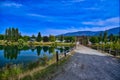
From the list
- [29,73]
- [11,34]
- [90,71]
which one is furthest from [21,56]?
[11,34]

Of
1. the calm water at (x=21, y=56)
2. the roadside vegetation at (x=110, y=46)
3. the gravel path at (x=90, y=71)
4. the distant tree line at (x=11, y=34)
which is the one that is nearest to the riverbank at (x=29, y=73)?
the gravel path at (x=90, y=71)

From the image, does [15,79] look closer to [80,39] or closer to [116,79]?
[116,79]

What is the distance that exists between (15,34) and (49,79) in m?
139

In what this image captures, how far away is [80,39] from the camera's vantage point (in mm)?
149750

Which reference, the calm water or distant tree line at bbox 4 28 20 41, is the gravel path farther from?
distant tree line at bbox 4 28 20 41

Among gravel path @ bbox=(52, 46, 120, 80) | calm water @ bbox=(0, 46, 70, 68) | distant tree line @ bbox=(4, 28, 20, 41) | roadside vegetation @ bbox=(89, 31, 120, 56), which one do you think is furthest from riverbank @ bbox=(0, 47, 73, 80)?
distant tree line @ bbox=(4, 28, 20, 41)

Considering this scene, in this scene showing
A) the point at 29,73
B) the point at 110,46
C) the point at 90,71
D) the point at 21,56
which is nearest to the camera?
the point at 29,73

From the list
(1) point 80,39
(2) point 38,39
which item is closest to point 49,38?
(2) point 38,39

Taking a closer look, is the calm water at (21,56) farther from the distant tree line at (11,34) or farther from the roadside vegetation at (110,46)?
the distant tree line at (11,34)

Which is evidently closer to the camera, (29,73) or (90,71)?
(29,73)

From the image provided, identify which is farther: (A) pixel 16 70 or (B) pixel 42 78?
(A) pixel 16 70

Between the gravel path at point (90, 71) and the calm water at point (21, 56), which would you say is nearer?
the gravel path at point (90, 71)

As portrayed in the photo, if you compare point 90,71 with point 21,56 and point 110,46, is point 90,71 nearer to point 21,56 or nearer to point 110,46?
point 110,46

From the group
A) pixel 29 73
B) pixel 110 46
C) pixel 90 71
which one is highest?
pixel 110 46
